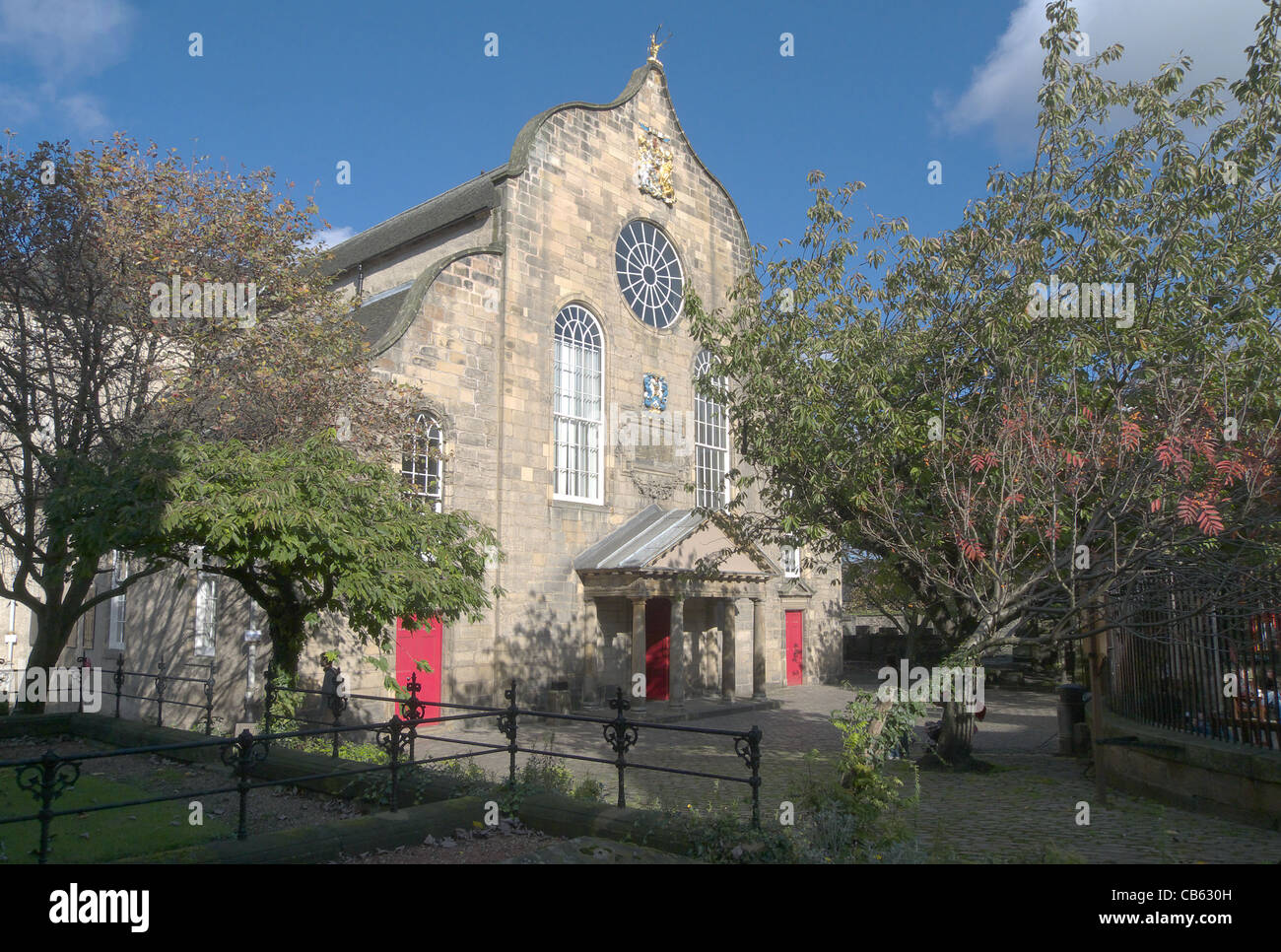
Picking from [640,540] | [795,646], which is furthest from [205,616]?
[795,646]

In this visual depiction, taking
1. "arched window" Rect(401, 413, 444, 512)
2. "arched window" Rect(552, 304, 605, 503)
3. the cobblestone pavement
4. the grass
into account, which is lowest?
the cobblestone pavement

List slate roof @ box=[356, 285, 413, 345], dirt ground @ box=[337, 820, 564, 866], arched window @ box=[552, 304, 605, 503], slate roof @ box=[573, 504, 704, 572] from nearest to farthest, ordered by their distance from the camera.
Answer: dirt ground @ box=[337, 820, 564, 866] < slate roof @ box=[356, 285, 413, 345] < slate roof @ box=[573, 504, 704, 572] < arched window @ box=[552, 304, 605, 503]

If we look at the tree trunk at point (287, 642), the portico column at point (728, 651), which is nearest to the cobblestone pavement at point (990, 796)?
the portico column at point (728, 651)

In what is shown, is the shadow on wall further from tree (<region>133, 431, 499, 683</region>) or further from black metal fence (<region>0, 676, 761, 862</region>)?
black metal fence (<region>0, 676, 761, 862</region>)

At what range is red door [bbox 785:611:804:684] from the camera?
97.4ft

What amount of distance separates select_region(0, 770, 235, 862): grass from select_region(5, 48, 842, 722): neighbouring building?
20.4 feet

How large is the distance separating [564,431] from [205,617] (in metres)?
8.59

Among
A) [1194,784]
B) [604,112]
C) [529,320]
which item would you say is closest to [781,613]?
[529,320]

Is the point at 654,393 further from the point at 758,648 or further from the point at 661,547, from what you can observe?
the point at 758,648

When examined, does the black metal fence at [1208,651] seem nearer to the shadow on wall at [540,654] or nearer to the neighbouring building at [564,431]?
the neighbouring building at [564,431]

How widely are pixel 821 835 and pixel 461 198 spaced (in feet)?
73.7

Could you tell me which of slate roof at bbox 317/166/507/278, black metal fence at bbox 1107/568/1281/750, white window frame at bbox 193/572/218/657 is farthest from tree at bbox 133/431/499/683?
slate roof at bbox 317/166/507/278

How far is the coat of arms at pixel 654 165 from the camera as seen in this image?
24594mm
